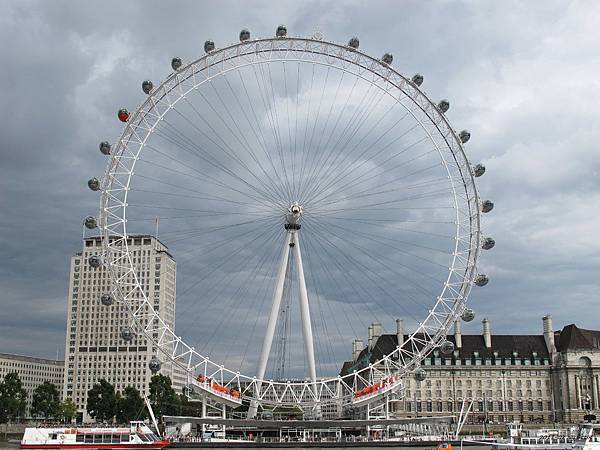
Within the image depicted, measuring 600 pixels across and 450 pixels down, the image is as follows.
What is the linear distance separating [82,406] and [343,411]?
123655 mm

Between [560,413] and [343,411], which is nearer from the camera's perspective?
[343,411]

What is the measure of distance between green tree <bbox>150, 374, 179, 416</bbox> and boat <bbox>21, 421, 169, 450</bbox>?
40137mm

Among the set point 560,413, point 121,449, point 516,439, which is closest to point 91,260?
point 121,449

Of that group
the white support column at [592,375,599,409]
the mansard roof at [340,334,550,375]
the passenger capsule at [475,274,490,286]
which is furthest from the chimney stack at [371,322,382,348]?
the passenger capsule at [475,274,490,286]

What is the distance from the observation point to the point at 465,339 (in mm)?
Result: 133625

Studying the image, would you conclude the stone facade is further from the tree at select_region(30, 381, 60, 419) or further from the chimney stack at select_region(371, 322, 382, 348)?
the tree at select_region(30, 381, 60, 419)

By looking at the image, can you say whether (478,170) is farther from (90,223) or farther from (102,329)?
(102,329)

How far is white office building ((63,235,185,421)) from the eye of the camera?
18775 cm

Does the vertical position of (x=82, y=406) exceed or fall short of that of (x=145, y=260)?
it falls short

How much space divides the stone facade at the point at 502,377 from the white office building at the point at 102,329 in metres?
80.3

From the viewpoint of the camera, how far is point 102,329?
629 ft

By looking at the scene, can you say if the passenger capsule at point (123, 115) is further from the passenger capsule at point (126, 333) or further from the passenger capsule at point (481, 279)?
the passenger capsule at point (481, 279)

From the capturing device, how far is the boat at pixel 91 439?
69688 mm

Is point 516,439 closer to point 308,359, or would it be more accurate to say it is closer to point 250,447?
point 308,359
